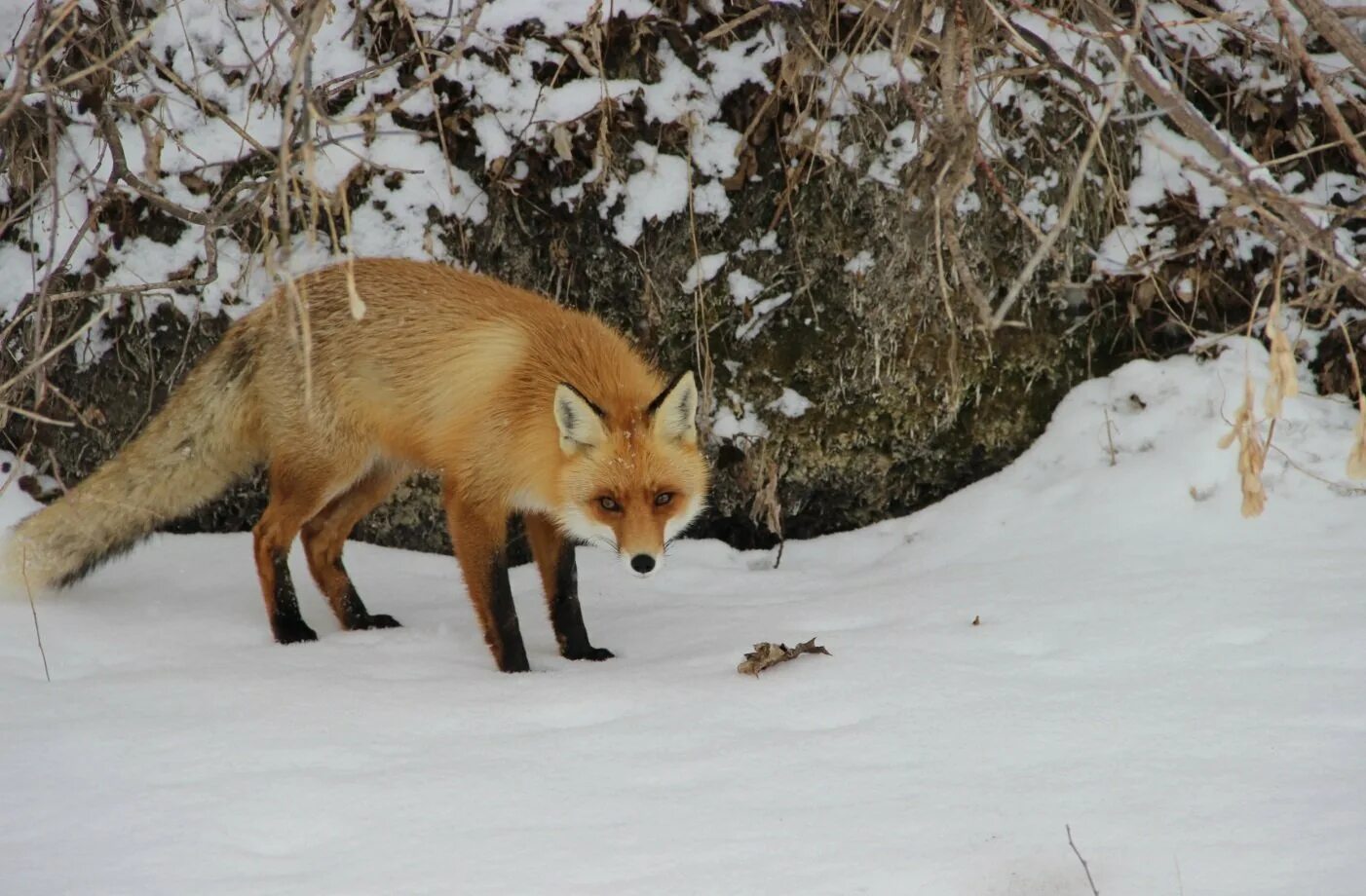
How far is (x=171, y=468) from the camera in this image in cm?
367

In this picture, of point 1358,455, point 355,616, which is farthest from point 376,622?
point 1358,455

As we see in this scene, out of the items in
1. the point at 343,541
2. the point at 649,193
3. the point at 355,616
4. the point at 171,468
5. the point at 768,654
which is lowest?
the point at 768,654

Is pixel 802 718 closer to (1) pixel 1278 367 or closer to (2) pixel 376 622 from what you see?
(1) pixel 1278 367

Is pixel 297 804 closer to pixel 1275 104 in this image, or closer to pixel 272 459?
pixel 272 459

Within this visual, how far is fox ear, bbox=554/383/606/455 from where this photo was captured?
10.4 feet

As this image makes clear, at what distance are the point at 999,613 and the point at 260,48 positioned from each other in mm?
3247

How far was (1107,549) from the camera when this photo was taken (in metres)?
3.66

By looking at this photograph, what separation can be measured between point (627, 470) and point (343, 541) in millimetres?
1147

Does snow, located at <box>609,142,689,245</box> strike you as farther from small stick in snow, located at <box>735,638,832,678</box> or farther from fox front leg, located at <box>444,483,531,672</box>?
small stick in snow, located at <box>735,638,832,678</box>

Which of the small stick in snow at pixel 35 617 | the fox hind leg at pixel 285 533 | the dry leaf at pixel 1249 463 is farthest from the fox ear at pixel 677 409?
the small stick in snow at pixel 35 617

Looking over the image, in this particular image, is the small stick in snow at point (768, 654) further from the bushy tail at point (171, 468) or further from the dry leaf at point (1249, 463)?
the bushy tail at point (171, 468)

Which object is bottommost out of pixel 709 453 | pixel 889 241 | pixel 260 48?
pixel 709 453

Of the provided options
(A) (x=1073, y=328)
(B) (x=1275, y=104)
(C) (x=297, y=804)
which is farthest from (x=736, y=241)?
(C) (x=297, y=804)

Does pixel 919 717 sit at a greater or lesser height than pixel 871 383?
lesser
